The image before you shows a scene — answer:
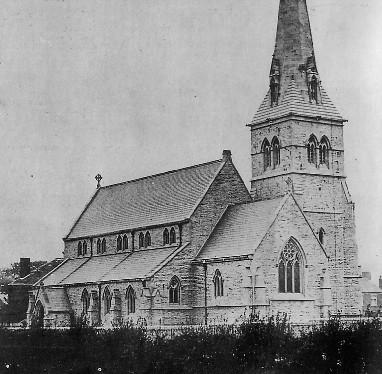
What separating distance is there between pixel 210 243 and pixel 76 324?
24.6 m

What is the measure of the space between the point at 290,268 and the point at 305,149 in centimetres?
1370

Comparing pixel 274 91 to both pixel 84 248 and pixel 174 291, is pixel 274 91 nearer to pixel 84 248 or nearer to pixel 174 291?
pixel 174 291

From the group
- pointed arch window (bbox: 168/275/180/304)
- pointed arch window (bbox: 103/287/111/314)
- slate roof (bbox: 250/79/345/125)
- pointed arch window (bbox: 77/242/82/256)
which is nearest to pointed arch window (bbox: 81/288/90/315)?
pointed arch window (bbox: 103/287/111/314)

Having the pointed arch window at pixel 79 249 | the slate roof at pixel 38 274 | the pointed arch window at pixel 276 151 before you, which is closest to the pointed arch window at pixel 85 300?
the pointed arch window at pixel 79 249

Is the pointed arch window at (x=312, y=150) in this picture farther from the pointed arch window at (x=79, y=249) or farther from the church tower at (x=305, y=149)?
the pointed arch window at (x=79, y=249)

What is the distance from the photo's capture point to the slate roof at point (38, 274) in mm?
81250

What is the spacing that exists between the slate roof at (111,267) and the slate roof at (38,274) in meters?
3.36

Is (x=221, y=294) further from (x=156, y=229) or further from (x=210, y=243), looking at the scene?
(x=156, y=229)

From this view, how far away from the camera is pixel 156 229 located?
6700cm

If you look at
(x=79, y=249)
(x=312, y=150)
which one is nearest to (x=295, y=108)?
(x=312, y=150)

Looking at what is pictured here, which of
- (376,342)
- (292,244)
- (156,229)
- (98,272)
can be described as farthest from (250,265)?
(376,342)

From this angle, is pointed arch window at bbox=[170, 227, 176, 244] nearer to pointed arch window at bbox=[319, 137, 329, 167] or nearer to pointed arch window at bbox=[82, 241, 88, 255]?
pointed arch window at bbox=[319, 137, 329, 167]

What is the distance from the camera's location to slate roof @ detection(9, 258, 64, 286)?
267ft

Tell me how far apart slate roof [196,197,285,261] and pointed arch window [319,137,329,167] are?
10.0 metres
